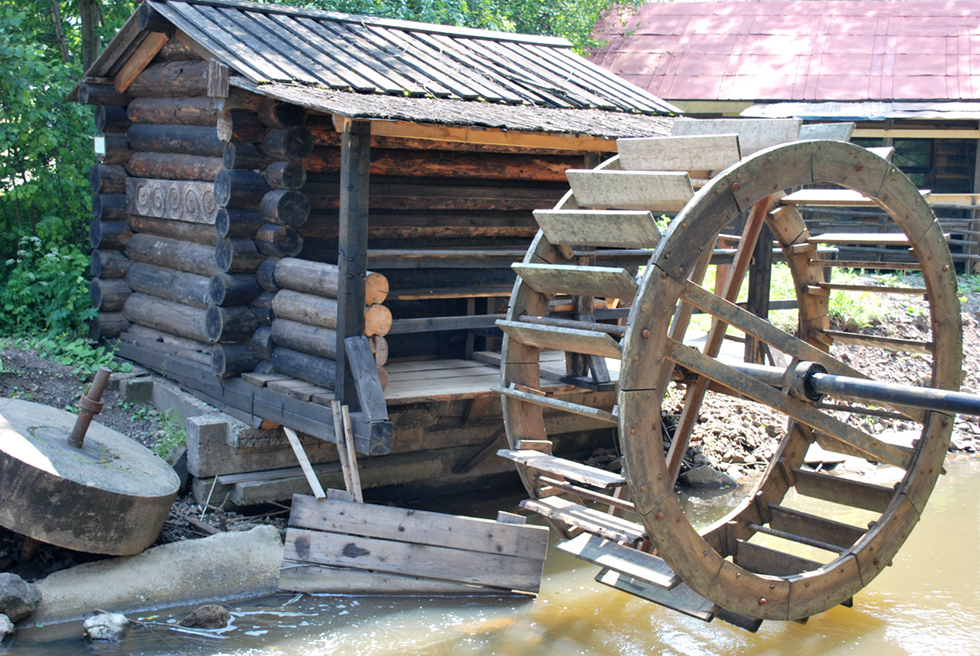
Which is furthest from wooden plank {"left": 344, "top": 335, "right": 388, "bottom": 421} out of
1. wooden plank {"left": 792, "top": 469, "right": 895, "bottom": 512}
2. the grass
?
the grass

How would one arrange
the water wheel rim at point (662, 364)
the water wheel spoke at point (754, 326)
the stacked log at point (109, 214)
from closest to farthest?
the water wheel rim at point (662, 364) → the water wheel spoke at point (754, 326) → the stacked log at point (109, 214)

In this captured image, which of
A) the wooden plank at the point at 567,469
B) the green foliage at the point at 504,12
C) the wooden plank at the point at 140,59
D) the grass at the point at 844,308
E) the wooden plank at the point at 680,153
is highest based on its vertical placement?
the green foliage at the point at 504,12

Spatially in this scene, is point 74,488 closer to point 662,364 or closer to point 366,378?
point 366,378

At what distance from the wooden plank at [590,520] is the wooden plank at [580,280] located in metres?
1.19

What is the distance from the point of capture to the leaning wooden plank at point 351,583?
575cm

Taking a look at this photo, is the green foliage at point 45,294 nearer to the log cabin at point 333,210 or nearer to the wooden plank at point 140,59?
the log cabin at point 333,210

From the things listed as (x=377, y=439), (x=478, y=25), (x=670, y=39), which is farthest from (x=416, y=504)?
(x=670, y=39)

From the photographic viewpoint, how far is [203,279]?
7.39 meters

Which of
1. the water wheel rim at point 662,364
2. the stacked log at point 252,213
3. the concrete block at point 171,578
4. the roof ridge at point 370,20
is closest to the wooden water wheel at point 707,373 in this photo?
the water wheel rim at point 662,364

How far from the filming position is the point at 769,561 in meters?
5.39

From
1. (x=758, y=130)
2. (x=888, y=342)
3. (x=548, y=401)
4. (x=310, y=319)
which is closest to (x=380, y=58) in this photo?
(x=310, y=319)

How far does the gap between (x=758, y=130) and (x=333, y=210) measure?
358cm

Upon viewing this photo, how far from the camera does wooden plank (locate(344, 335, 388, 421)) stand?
5891 mm

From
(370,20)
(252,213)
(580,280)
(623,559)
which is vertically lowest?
(623,559)
